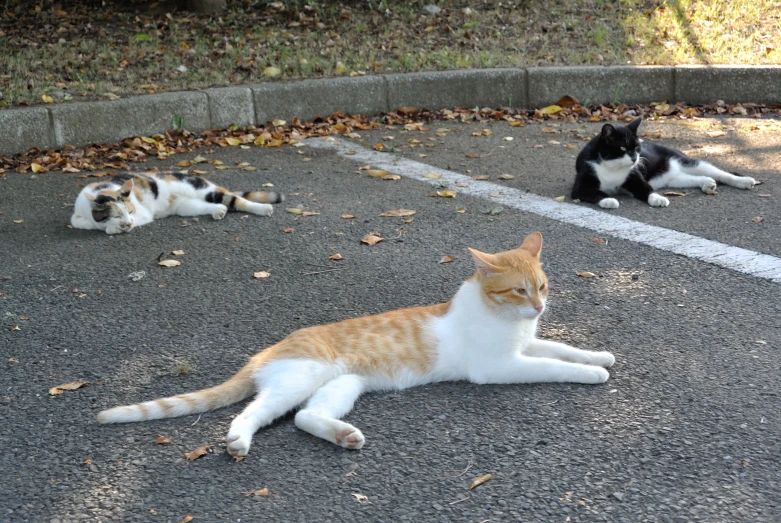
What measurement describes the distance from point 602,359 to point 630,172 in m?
2.97

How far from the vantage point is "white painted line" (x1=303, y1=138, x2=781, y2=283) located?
15.0 ft

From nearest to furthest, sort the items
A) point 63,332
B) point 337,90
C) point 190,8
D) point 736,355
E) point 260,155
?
1. point 736,355
2. point 63,332
3. point 260,155
4. point 337,90
5. point 190,8

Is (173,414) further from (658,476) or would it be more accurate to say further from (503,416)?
(658,476)

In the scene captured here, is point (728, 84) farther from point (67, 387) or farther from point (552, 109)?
point (67, 387)

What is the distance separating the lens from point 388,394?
336 cm

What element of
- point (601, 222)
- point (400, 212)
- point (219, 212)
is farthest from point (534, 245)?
point (219, 212)

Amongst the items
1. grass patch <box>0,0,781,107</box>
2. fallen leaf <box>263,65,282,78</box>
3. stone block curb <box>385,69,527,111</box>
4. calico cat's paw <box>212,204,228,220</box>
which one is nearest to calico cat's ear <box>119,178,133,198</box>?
calico cat's paw <box>212,204,228,220</box>

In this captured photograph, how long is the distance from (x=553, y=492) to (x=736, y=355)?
1362 millimetres

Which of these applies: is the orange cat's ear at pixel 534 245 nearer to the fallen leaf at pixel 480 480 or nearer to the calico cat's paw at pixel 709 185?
the fallen leaf at pixel 480 480

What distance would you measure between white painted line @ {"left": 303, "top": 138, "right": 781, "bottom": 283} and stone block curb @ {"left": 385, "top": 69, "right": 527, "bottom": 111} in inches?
62.2

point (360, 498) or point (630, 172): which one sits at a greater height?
point (630, 172)

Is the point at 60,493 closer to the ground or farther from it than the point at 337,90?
closer to the ground

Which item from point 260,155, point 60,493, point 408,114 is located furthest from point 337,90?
point 60,493

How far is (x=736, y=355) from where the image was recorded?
137 inches
